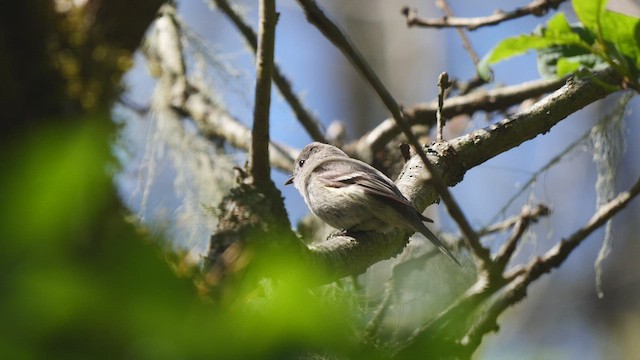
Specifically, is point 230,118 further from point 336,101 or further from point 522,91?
point 336,101

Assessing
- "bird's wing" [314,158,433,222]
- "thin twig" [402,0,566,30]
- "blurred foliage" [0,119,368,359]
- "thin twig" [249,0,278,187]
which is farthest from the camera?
"thin twig" [402,0,566,30]

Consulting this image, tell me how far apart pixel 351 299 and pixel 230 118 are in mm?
2320

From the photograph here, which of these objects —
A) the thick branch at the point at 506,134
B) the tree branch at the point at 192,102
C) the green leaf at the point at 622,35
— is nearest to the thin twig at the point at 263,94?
the thick branch at the point at 506,134

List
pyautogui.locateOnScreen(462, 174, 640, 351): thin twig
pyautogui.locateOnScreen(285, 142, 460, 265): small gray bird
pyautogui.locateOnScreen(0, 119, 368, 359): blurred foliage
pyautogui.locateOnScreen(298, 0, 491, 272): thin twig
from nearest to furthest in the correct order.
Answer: pyautogui.locateOnScreen(0, 119, 368, 359): blurred foliage, pyautogui.locateOnScreen(298, 0, 491, 272): thin twig, pyautogui.locateOnScreen(462, 174, 640, 351): thin twig, pyautogui.locateOnScreen(285, 142, 460, 265): small gray bird

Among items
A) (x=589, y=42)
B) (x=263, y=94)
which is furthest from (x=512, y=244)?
(x=263, y=94)

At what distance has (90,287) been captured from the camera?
2.03 feet

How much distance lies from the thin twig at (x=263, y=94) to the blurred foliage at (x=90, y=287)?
1.54 metres

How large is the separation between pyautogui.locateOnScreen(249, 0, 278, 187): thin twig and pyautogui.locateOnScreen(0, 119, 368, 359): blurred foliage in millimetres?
1543

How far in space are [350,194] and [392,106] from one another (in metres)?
1.96

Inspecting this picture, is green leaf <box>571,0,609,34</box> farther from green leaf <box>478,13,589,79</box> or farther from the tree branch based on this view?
the tree branch

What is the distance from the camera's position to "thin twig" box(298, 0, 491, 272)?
1346 mm

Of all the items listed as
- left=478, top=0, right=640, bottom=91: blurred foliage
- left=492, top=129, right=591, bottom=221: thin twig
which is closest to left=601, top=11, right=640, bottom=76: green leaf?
left=478, top=0, right=640, bottom=91: blurred foliage

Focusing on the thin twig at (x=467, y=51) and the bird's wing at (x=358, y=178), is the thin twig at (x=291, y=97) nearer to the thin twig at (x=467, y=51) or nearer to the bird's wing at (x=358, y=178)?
the bird's wing at (x=358, y=178)

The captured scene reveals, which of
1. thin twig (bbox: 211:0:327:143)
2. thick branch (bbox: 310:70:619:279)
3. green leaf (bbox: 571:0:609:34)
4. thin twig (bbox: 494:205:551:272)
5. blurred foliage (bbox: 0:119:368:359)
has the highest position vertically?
thin twig (bbox: 211:0:327:143)
